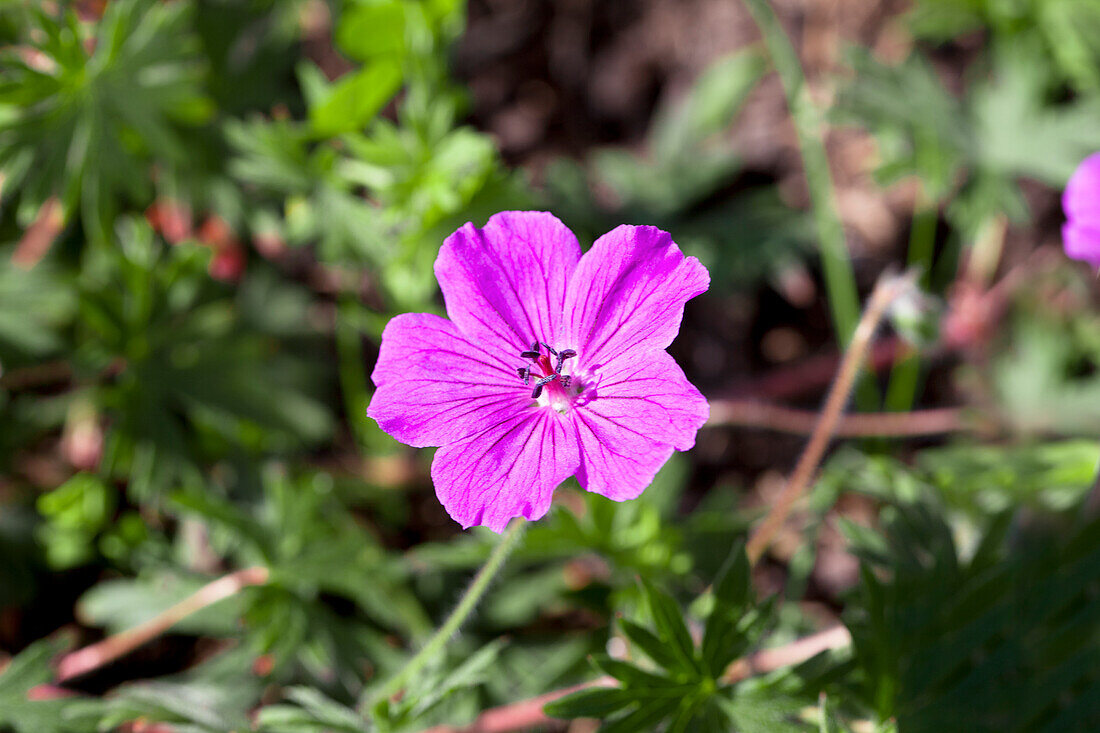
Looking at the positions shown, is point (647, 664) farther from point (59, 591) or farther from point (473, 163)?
point (59, 591)

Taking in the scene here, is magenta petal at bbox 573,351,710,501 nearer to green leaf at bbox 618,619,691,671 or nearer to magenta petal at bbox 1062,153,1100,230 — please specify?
green leaf at bbox 618,619,691,671


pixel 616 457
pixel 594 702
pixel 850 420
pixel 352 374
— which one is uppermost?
pixel 352 374

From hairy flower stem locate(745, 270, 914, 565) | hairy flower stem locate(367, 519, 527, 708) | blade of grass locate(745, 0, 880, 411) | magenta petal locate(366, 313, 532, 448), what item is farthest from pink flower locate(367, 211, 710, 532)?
blade of grass locate(745, 0, 880, 411)

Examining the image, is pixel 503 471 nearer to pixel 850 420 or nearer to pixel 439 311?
pixel 439 311

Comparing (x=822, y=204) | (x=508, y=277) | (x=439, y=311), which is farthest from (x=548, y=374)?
(x=822, y=204)

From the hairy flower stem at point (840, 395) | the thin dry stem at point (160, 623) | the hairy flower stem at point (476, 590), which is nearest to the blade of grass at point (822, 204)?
the hairy flower stem at point (840, 395)

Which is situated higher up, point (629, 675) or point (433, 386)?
point (433, 386)

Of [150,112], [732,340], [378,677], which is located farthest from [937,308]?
[150,112]
